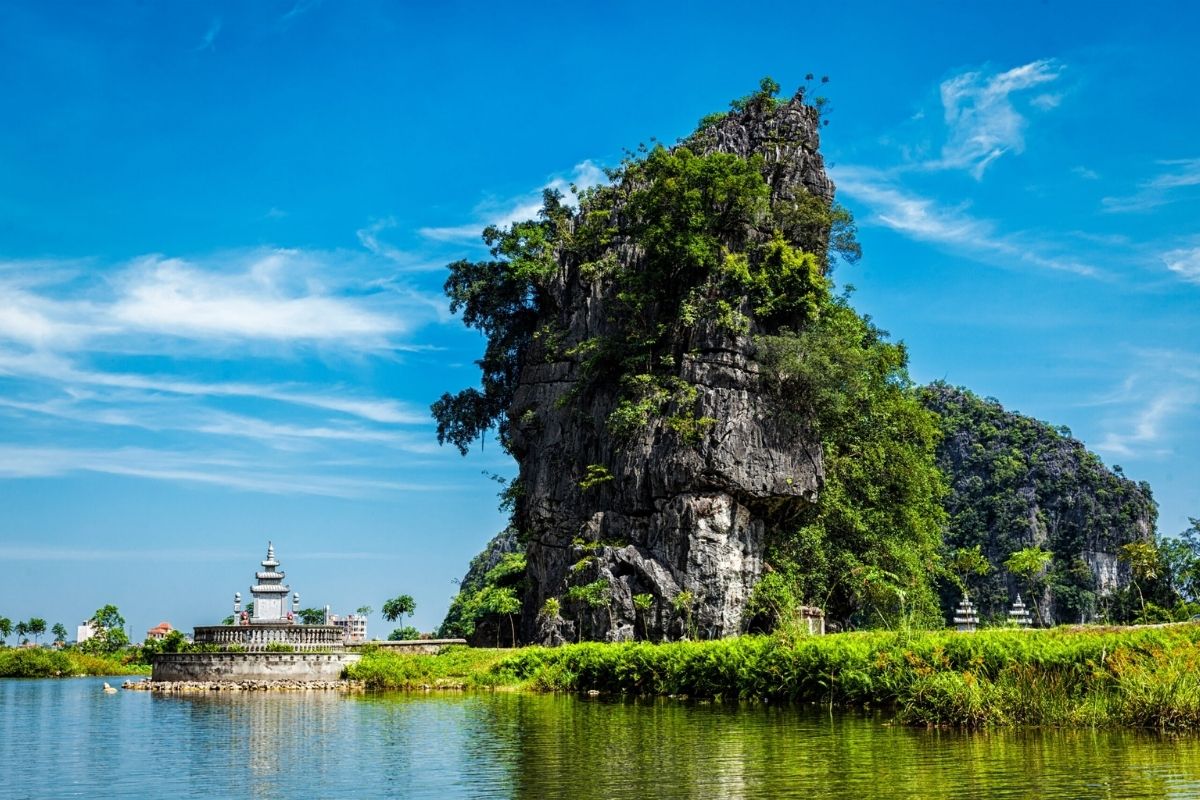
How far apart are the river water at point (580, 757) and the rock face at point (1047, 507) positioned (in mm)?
73392

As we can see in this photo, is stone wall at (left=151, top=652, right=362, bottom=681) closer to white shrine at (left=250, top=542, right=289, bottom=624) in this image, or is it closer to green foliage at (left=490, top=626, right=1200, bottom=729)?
white shrine at (left=250, top=542, right=289, bottom=624)

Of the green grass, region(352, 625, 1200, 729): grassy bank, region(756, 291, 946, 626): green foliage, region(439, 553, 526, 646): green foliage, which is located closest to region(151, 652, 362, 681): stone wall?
the green grass

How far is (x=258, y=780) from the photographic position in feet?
43.5

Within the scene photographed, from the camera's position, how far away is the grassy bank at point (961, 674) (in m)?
15.0

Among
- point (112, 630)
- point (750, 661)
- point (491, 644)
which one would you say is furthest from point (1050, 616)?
point (750, 661)

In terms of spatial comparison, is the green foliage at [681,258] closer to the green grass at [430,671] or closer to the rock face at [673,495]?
the rock face at [673,495]

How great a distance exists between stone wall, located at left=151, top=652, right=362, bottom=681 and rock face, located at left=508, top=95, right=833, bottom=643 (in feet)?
22.1

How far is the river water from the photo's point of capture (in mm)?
11398

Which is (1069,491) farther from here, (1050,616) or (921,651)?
(921,651)

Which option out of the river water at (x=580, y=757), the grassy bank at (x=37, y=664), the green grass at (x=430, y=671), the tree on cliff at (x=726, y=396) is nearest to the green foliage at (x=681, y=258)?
the tree on cliff at (x=726, y=396)

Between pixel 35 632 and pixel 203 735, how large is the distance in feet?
173

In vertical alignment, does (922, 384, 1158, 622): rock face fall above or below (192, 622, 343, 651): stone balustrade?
above

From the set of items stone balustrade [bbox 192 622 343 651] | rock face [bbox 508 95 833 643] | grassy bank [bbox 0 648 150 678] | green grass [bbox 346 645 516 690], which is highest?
rock face [bbox 508 95 833 643]

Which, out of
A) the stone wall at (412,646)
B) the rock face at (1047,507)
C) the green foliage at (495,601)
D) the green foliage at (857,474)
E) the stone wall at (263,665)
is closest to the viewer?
the stone wall at (263,665)
